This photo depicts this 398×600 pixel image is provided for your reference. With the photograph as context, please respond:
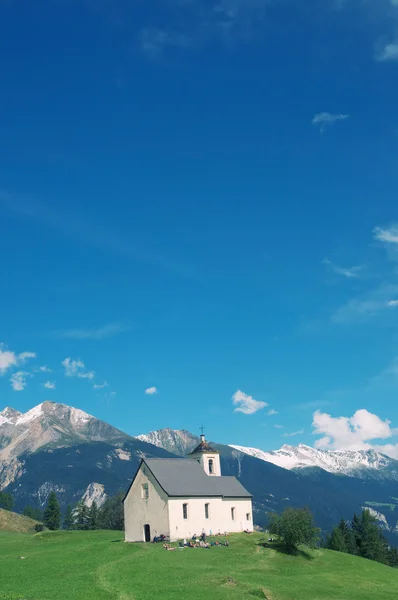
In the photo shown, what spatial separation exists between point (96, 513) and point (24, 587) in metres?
130

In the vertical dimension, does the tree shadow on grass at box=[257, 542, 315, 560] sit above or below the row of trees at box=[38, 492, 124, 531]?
below

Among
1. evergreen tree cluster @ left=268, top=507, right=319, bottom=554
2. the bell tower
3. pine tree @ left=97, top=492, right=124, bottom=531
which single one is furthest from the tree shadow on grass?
pine tree @ left=97, top=492, right=124, bottom=531

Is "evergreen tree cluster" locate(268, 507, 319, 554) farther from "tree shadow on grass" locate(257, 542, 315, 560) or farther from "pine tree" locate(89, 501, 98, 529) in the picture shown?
"pine tree" locate(89, 501, 98, 529)

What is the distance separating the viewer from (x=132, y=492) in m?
82.2

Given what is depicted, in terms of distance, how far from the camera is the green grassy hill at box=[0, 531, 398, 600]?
47062 millimetres

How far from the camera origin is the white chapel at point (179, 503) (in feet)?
251

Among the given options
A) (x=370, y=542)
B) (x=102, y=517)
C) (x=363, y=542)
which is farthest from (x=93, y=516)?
(x=370, y=542)

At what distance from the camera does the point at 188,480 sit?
8338 centimetres

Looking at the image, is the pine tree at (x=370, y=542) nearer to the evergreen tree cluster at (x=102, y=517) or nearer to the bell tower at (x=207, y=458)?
the bell tower at (x=207, y=458)

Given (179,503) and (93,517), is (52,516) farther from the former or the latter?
(179,503)

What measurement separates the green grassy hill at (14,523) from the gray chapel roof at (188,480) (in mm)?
58794

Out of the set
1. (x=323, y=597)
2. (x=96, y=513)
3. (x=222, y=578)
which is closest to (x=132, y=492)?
(x=222, y=578)

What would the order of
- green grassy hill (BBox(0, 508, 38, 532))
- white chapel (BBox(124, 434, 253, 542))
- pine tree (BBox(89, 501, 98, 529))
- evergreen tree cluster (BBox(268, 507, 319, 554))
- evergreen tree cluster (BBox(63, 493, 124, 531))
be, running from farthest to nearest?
pine tree (BBox(89, 501, 98, 529)), evergreen tree cluster (BBox(63, 493, 124, 531)), green grassy hill (BBox(0, 508, 38, 532)), white chapel (BBox(124, 434, 253, 542)), evergreen tree cluster (BBox(268, 507, 319, 554))

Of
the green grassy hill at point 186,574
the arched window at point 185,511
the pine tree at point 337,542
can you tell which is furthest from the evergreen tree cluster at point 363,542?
the arched window at point 185,511
